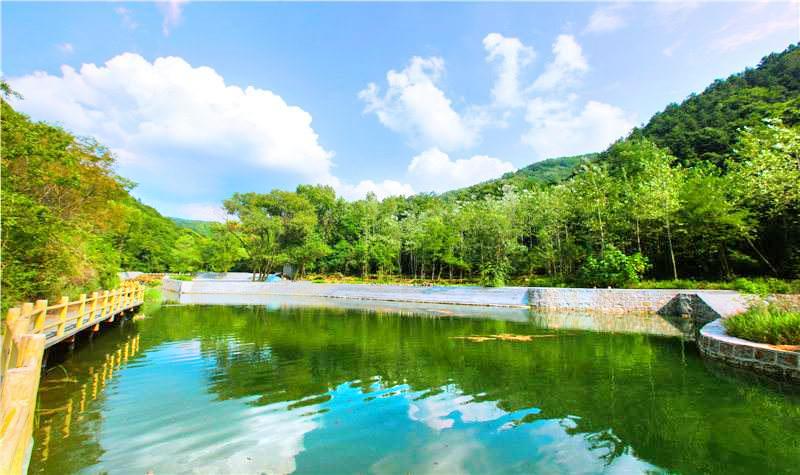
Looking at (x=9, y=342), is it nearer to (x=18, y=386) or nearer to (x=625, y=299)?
(x=18, y=386)

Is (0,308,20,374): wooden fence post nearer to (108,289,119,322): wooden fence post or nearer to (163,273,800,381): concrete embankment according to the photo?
(108,289,119,322): wooden fence post

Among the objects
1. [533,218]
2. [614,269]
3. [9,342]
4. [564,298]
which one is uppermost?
[533,218]

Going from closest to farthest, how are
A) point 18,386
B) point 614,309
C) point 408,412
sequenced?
point 18,386 → point 408,412 → point 614,309

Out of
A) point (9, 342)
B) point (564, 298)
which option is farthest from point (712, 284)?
point (9, 342)

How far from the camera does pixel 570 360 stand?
29.3 ft

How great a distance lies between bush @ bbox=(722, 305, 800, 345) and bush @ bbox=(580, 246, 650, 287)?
11.3 m

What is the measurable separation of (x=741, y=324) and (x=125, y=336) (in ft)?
57.1

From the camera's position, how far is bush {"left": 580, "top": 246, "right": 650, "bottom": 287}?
66.6 feet

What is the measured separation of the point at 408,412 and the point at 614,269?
18917mm

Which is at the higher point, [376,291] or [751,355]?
[376,291]

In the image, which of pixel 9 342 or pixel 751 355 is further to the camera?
pixel 751 355

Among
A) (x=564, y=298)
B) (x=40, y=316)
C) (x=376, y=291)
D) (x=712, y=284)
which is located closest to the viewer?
(x=40, y=316)

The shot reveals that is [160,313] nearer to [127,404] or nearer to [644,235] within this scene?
[127,404]

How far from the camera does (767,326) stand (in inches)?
316
